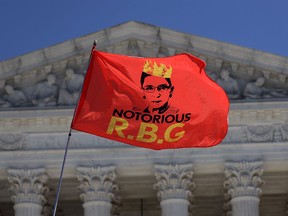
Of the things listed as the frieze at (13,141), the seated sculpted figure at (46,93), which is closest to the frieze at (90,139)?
the frieze at (13,141)

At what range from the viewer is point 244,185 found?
48.8 meters

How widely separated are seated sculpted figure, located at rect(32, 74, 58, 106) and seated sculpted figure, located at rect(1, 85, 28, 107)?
52 centimetres

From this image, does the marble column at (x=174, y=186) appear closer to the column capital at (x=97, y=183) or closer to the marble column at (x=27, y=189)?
the column capital at (x=97, y=183)

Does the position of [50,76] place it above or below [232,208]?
above

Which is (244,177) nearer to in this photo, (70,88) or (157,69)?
(70,88)

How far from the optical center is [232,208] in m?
49.6

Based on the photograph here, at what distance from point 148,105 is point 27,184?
45.5 feet

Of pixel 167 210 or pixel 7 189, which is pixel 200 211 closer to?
pixel 167 210

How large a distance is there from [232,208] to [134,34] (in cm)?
908

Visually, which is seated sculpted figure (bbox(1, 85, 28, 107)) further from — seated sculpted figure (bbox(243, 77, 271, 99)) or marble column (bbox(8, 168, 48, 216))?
seated sculpted figure (bbox(243, 77, 271, 99))

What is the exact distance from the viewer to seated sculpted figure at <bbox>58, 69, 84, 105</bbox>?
50781 millimetres

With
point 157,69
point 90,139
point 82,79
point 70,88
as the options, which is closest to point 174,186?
point 90,139

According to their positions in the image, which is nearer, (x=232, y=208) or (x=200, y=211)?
(x=232, y=208)

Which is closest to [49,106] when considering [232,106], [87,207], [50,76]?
[50,76]
